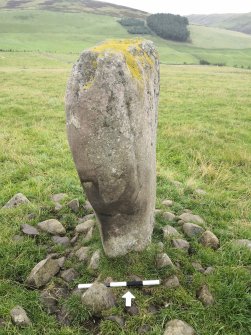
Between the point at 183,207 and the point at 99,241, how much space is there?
99.7 inches

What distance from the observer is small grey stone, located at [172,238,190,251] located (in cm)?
634

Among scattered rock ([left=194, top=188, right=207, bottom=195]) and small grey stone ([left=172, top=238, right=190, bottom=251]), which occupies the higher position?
Result: small grey stone ([left=172, top=238, right=190, bottom=251])

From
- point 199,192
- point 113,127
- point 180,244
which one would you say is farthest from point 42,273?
point 199,192

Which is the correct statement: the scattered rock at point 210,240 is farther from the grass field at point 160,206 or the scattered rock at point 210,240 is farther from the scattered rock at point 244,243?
the scattered rock at point 244,243

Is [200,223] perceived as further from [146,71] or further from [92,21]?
[92,21]

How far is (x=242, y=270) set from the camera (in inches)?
231

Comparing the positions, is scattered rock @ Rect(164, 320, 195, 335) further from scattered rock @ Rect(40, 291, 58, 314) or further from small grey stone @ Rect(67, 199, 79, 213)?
small grey stone @ Rect(67, 199, 79, 213)

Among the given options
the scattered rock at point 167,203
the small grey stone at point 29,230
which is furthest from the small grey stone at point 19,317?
the scattered rock at point 167,203

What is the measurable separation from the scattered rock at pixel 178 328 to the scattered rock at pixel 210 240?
6.23ft

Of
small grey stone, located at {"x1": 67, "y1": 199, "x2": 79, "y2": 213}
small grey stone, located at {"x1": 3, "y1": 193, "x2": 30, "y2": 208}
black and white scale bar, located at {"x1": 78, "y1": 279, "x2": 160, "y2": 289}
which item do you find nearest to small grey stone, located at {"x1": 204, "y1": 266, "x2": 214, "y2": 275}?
black and white scale bar, located at {"x1": 78, "y1": 279, "x2": 160, "y2": 289}

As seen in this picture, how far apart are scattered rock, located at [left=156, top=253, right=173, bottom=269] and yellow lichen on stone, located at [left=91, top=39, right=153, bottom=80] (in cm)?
276

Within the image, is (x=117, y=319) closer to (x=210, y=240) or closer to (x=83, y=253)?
(x=83, y=253)

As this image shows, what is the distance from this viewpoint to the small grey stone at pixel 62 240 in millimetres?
6535

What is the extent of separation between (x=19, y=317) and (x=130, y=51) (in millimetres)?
3798
